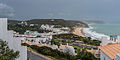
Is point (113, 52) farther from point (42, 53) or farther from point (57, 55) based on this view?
point (42, 53)

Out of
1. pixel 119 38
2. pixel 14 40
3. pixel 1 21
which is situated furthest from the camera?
pixel 119 38

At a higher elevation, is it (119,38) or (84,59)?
(119,38)

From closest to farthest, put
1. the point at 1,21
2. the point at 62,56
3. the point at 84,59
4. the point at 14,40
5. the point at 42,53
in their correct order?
the point at 1,21 → the point at 14,40 → the point at 84,59 → the point at 62,56 → the point at 42,53

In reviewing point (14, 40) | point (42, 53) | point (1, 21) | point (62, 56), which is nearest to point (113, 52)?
point (14, 40)

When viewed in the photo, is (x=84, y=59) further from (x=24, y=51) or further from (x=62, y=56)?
(x=24, y=51)

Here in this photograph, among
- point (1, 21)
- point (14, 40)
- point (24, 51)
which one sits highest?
point (1, 21)

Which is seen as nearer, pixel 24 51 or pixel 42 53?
pixel 24 51

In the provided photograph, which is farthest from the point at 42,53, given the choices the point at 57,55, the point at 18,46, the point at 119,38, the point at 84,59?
the point at 18,46

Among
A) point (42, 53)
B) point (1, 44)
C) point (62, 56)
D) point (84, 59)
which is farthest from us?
point (42, 53)

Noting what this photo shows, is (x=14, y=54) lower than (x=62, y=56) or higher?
higher
